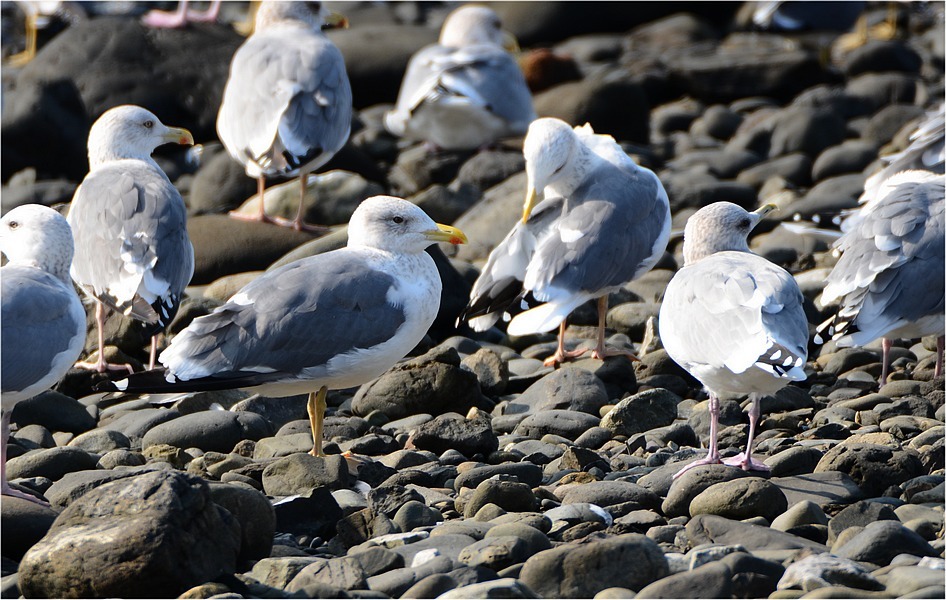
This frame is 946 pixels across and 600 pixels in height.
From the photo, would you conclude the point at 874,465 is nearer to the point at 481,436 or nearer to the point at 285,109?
the point at 481,436

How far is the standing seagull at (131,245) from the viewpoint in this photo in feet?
22.6

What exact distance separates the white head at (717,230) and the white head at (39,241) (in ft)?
8.67

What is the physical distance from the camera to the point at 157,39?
1331cm

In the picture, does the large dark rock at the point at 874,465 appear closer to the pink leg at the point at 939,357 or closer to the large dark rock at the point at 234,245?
the pink leg at the point at 939,357

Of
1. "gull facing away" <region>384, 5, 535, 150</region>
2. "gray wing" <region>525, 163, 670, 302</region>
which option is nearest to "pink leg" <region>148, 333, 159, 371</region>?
"gray wing" <region>525, 163, 670, 302</region>

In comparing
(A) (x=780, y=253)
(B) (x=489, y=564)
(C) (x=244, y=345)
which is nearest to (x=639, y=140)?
(A) (x=780, y=253)

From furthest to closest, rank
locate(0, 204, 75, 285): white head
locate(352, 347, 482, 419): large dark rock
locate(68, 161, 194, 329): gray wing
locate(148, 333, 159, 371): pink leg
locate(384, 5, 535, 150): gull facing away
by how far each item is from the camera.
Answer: locate(384, 5, 535, 150): gull facing away → locate(148, 333, 159, 371): pink leg → locate(68, 161, 194, 329): gray wing → locate(352, 347, 482, 419): large dark rock → locate(0, 204, 75, 285): white head

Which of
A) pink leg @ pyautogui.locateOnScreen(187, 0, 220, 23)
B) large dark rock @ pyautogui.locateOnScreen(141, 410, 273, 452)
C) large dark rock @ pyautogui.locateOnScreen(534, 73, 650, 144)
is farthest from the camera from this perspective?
pink leg @ pyautogui.locateOnScreen(187, 0, 220, 23)

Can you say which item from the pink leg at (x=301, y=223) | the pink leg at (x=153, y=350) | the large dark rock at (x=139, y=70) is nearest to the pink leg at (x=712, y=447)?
the pink leg at (x=153, y=350)

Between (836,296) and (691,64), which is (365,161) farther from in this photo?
(836,296)

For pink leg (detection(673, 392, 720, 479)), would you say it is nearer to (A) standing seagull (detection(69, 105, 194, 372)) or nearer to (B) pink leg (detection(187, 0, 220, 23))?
(A) standing seagull (detection(69, 105, 194, 372))

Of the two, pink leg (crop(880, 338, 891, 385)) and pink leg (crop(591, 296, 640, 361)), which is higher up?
pink leg (crop(880, 338, 891, 385))

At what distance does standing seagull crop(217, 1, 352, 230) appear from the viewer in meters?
9.14

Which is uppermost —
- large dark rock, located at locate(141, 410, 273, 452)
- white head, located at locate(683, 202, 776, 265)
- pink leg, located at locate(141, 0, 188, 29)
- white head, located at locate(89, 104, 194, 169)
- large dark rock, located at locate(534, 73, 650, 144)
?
white head, located at locate(683, 202, 776, 265)
